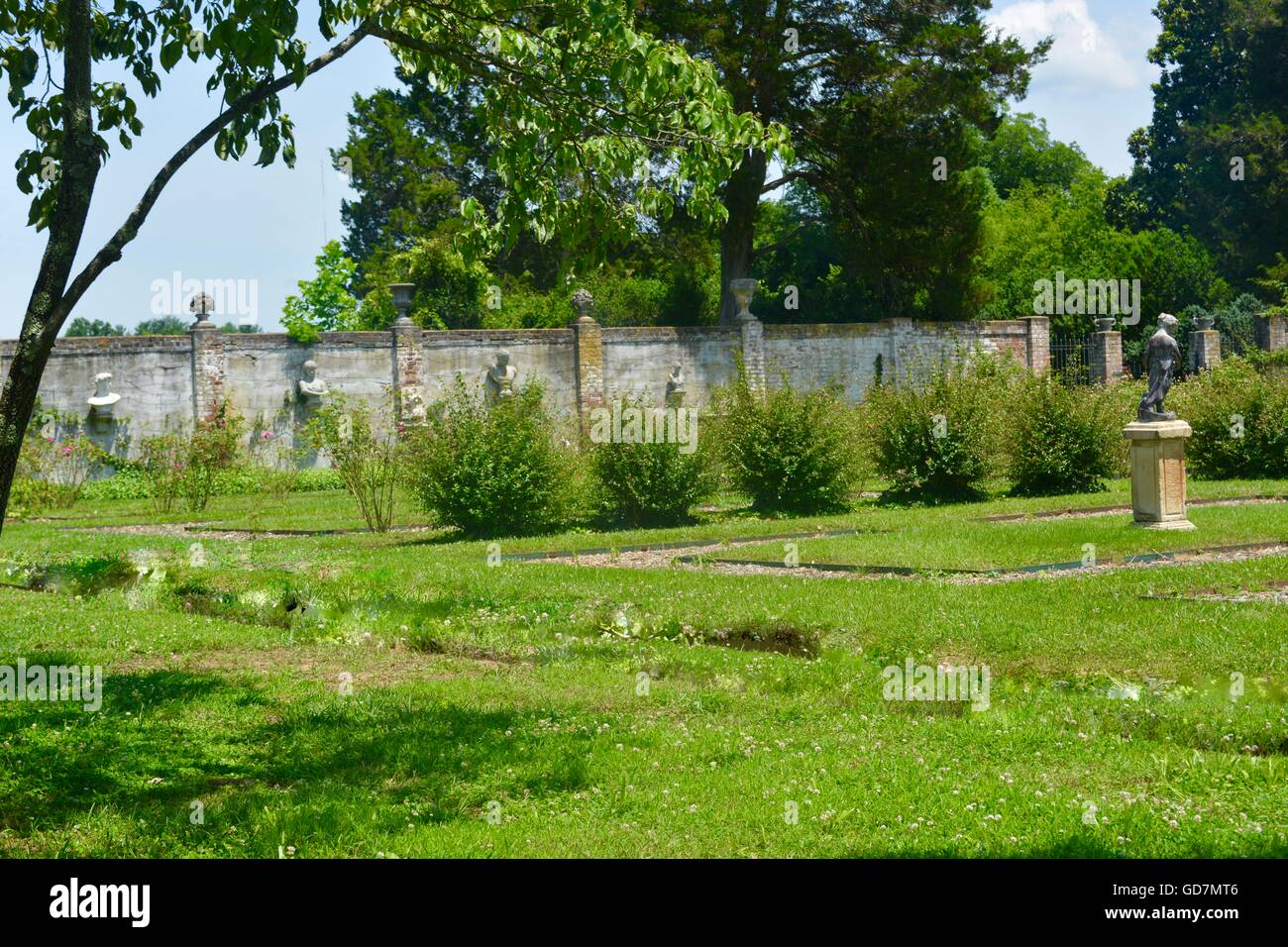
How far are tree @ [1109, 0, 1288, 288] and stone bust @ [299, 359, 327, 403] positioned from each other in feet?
98.4

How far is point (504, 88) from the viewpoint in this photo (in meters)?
7.87

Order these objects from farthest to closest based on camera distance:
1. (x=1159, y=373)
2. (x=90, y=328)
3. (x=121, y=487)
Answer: (x=90, y=328), (x=121, y=487), (x=1159, y=373)

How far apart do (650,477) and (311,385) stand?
12026mm

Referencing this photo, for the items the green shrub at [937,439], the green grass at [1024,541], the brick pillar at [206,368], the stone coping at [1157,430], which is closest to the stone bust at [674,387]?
the brick pillar at [206,368]

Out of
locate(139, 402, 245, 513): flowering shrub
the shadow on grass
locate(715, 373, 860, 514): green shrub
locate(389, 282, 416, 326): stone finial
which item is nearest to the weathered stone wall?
locate(389, 282, 416, 326): stone finial

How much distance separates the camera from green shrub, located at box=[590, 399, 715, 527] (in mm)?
16250

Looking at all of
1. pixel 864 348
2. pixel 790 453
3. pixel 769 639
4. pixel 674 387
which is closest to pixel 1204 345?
pixel 864 348

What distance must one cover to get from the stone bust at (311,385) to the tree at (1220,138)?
2999cm

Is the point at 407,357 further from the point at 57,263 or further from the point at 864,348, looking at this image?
the point at 57,263

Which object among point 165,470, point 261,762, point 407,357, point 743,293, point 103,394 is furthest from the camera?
point 743,293

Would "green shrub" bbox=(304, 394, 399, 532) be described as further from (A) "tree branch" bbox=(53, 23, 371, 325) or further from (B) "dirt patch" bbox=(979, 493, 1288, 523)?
(A) "tree branch" bbox=(53, 23, 371, 325)

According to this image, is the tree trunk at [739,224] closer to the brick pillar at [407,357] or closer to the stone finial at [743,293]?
the stone finial at [743,293]

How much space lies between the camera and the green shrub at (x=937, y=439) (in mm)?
18250
